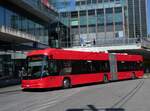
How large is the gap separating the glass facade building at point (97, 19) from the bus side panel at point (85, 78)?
95.1 ft

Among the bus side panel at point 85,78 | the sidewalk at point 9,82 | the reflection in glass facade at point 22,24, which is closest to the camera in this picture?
the bus side panel at point 85,78

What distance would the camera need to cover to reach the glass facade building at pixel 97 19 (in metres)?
62.8

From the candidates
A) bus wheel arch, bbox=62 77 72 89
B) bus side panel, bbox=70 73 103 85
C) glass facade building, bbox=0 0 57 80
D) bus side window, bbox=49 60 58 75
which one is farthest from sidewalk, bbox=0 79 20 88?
bus side window, bbox=49 60 58 75

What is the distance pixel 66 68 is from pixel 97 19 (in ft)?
125

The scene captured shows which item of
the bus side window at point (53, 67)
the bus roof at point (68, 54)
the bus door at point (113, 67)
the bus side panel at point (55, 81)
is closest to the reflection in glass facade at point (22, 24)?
the bus roof at point (68, 54)

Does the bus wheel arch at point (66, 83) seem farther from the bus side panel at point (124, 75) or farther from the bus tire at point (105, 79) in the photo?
the bus side panel at point (124, 75)

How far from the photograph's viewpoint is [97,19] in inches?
2544

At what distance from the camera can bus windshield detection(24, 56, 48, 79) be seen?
25297 millimetres

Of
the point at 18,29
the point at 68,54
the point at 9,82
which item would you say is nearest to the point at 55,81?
the point at 68,54

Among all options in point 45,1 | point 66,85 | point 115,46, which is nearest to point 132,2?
point 115,46

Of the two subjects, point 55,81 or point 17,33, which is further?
point 17,33

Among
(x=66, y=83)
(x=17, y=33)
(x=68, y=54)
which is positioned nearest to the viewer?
(x=66, y=83)

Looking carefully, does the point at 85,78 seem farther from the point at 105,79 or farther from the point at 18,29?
the point at 18,29

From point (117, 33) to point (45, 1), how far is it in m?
20.7
